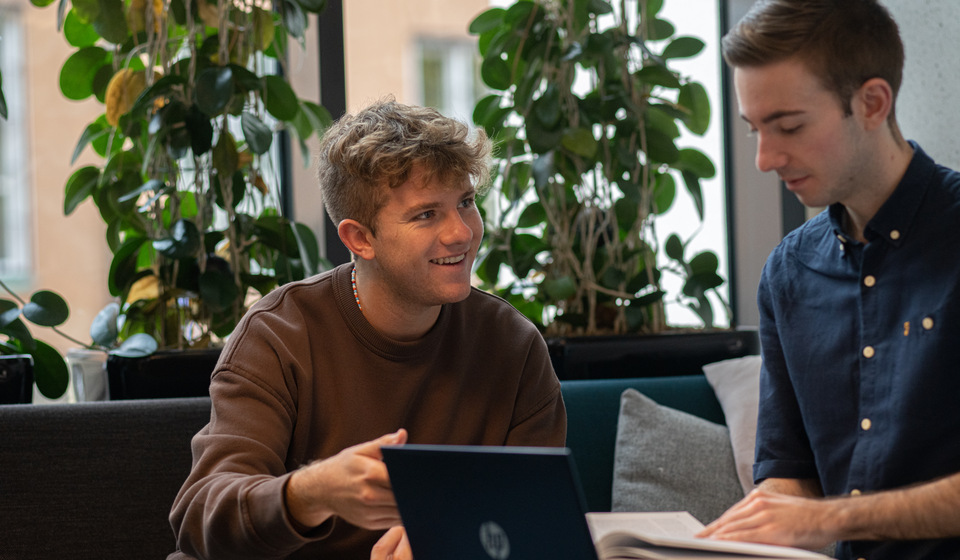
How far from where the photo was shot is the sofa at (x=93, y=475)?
1.87 metres

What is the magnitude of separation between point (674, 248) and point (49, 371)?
175 cm

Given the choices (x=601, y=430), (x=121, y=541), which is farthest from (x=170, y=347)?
(x=601, y=430)

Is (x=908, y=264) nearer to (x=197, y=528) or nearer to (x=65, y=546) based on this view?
(x=197, y=528)

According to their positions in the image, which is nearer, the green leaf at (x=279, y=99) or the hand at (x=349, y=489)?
the hand at (x=349, y=489)

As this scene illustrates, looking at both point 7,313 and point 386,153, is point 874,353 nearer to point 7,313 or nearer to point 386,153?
point 386,153

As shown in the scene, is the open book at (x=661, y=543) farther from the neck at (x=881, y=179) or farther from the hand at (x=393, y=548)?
the neck at (x=881, y=179)

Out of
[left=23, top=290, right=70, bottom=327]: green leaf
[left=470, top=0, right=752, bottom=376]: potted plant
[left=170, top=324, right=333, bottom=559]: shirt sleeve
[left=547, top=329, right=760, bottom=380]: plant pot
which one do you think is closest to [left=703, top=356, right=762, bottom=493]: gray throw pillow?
[left=547, top=329, right=760, bottom=380]: plant pot

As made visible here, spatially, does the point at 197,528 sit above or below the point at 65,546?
above

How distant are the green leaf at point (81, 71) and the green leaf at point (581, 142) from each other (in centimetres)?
128

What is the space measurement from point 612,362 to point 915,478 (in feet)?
4.25

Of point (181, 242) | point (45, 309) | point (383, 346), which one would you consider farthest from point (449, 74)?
point (383, 346)

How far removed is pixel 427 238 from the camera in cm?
152

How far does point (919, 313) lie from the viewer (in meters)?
1.29

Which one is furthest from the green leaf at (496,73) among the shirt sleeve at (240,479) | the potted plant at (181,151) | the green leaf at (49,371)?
the shirt sleeve at (240,479)
